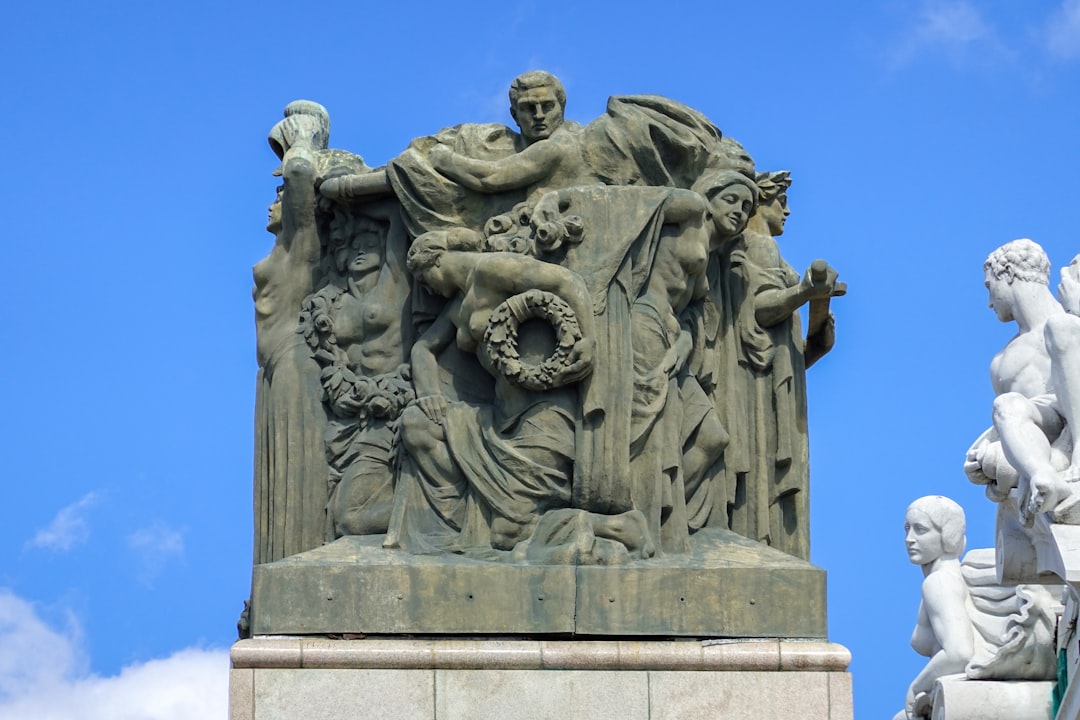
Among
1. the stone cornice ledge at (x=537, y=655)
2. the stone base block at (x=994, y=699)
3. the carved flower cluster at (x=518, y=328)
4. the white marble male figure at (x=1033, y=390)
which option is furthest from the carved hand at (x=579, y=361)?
the stone base block at (x=994, y=699)

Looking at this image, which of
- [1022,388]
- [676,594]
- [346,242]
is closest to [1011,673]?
[1022,388]

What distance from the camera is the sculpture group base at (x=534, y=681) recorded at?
72.4 feet

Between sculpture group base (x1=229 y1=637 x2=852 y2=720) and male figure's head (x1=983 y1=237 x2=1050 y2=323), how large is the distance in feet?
12.5

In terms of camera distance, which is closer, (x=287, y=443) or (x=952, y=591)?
(x=287, y=443)

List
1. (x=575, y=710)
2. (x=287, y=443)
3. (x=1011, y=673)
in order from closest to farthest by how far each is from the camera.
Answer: (x=575, y=710) < (x=287, y=443) < (x=1011, y=673)

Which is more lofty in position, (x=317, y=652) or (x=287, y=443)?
(x=287, y=443)

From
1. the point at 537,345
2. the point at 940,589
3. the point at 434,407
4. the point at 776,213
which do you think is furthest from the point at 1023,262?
the point at 434,407

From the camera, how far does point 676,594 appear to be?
73.3 feet

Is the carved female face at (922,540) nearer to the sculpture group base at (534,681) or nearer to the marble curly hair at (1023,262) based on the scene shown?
the marble curly hair at (1023,262)

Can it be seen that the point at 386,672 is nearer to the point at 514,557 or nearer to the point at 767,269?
the point at 514,557

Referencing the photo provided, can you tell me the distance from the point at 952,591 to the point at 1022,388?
114 inches

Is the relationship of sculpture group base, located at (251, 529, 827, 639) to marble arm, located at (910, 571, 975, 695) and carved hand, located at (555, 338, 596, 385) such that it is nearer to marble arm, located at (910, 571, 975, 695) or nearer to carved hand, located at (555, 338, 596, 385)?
carved hand, located at (555, 338, 596, 385)

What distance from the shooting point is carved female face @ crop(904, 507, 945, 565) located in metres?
27.0

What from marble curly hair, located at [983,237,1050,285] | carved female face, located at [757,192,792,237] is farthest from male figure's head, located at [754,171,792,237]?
marble curly hair, located at [983,237,1050,285]
